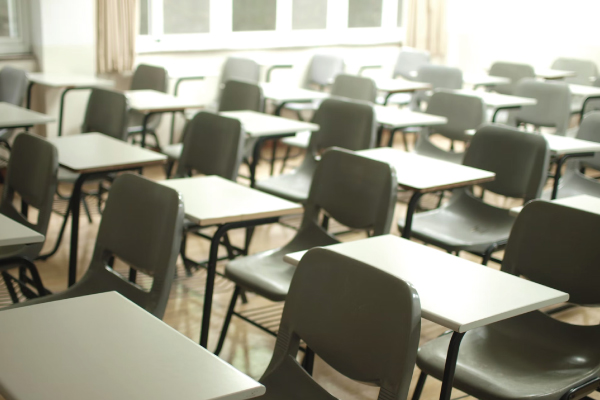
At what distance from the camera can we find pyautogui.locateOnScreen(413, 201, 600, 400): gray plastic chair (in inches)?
79.3

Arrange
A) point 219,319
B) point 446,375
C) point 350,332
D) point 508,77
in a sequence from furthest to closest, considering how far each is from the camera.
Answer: point 508,77
point 219,319
point 446,375
point 350,332

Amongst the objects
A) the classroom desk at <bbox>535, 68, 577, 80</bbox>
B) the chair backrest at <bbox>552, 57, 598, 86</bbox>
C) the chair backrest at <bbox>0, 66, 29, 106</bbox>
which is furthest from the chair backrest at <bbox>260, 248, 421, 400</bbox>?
the chair backrest at <bbox>552, 57, 598, 86</bbox>

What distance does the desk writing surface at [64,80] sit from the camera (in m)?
5.25

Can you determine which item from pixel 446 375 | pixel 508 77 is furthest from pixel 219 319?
pixel 508 77

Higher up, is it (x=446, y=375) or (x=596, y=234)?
(x=596, y=234)

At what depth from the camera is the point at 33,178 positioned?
2869mm

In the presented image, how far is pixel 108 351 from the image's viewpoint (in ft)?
4.96

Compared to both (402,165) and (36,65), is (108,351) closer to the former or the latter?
(402,165)

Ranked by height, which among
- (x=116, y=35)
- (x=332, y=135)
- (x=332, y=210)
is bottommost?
(x=332, y=210)

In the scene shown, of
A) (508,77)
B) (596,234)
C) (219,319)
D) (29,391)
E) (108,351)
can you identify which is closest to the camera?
(29,391)

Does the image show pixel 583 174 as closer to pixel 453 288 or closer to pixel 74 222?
pixel 453 288

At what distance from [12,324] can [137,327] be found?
279mm

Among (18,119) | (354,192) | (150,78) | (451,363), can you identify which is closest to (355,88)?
(150,78)

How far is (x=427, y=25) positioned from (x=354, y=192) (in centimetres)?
586
